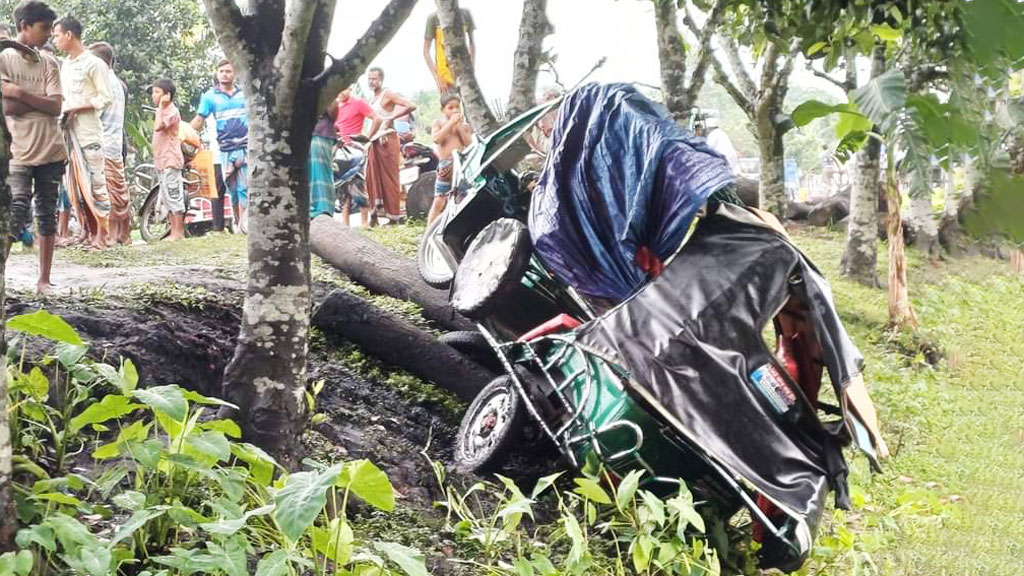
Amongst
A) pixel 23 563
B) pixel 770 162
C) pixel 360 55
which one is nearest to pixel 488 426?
pixel 360 55

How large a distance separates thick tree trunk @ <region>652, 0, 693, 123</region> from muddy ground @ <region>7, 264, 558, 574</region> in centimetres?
317

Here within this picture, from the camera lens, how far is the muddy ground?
450 centimetres

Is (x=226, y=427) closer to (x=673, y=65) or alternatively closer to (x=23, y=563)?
(x=23, y=563)

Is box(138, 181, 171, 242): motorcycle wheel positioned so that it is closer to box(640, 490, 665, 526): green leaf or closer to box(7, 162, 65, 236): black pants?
box(7, 162, 65, 236): black pants

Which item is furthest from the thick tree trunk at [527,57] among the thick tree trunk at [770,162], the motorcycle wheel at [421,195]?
the motorcycle wheel at [421,195]

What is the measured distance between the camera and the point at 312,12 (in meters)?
3.84

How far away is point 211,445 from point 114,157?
6995mm

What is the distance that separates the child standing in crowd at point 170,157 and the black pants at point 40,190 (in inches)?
171

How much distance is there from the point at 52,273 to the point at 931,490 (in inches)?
236

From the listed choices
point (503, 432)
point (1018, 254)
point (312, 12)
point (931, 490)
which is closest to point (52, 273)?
point (503, 432)

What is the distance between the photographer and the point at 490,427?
5.34m

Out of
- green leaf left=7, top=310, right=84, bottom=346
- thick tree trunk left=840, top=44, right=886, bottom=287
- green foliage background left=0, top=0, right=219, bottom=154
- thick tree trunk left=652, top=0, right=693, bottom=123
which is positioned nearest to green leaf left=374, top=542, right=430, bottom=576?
green leaf left=7, top=310, right=84, bottom=346

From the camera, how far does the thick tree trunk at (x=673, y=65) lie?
798 cm

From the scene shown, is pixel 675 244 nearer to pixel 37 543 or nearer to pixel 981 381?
pixel 37 543
